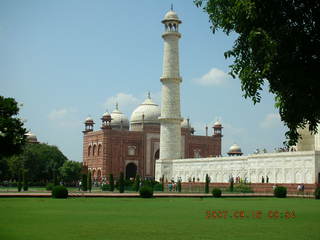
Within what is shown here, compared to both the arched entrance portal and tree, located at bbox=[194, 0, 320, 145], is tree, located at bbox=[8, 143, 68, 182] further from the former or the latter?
tree, located at bbox=[194, 0, 320, 145]

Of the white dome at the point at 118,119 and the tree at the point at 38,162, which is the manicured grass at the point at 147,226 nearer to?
the tree at the point at 38,162

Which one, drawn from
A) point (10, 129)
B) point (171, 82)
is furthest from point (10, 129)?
point (171, 82)

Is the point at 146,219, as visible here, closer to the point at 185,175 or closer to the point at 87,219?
the point at 87,219

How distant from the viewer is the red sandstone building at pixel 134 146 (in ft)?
173

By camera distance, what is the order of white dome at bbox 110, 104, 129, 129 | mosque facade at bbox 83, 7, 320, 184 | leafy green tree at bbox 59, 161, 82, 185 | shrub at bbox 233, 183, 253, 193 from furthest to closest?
white dome at bbox 110, 104, 129, 129 → leafy green tree at bbox 59, 161, 82, 185 → mosque facade at bbox 83, 7, 320, 184 → shrub at bbox 233, 183, 253, 193

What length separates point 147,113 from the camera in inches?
2201

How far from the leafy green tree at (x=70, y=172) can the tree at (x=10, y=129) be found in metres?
24.5

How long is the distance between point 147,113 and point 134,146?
4204 millimetres

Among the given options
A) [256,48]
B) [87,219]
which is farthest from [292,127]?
[87,219]

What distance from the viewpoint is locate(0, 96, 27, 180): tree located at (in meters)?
24.3

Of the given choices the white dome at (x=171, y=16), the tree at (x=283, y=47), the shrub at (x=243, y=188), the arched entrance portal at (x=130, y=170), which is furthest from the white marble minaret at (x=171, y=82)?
the tree at (x=283, y=47)

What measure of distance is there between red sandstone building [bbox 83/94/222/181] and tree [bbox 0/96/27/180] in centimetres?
2703

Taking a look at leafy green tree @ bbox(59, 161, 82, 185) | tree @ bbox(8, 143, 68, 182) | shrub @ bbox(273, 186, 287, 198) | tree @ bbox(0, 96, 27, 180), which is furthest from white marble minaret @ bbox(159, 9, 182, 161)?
tree @ bbox(0, 96, 27, 180)

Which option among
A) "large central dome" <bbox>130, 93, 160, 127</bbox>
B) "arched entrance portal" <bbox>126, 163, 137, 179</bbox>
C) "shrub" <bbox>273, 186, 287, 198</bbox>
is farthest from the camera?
"large central dome" <bbox>130, 93, 160, 127</bbox>
